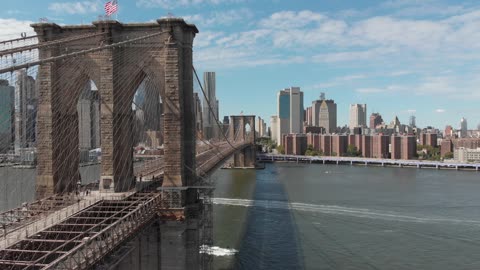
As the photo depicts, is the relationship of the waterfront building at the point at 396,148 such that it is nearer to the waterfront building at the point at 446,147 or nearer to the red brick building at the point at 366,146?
the red brick building at the point at 366,146

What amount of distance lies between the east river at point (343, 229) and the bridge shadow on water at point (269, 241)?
0.14 ft

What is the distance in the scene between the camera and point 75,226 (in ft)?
38.8

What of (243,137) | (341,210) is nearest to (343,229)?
(341,210)

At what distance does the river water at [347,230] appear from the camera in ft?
69.3

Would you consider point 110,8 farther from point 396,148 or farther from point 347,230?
point 396,148

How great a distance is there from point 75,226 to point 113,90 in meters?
5.14

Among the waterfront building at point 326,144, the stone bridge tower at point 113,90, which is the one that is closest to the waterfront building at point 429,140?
the waterfront building at point 326,144

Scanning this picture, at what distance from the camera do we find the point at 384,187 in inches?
1993

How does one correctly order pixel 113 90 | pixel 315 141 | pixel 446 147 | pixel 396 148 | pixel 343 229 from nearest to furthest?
1. pixel 113 90
2. pixel 343 229
3. pixel 396 148
4. pixel 446 147
5. pixel 315 141

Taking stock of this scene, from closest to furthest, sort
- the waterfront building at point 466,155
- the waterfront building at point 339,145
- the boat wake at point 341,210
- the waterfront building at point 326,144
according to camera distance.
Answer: the boat wake at point 341,210, the waterfront building at point 466,155, the waterfront building at point 339,145, the waterfront building at point 326,144

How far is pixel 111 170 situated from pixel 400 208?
25.7 meters

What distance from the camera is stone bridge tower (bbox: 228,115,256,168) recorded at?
83312 mm

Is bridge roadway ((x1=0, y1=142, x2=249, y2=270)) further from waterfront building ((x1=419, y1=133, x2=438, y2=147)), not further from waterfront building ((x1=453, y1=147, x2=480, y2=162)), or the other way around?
waterfront building ((x1=419, y1=133, x2=438, y2=147))

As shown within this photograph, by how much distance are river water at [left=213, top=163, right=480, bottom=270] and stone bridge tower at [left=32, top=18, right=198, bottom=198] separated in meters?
7.23
